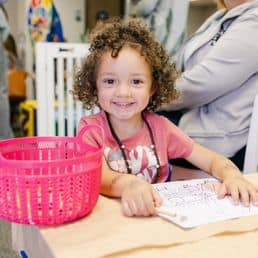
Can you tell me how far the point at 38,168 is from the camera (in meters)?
0.59

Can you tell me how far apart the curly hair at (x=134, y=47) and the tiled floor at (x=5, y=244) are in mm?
951

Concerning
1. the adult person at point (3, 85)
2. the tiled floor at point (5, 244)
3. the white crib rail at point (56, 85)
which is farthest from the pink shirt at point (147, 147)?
the adult person at point (3, 85)

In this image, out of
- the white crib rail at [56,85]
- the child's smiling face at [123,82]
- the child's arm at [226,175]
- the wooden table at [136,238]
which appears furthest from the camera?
the white crib rail at [56,85]

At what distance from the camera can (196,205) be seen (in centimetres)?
73

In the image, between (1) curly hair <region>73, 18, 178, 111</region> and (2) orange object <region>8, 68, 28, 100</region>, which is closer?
(1) curly hair <region>73, 18, 178, 111</region>

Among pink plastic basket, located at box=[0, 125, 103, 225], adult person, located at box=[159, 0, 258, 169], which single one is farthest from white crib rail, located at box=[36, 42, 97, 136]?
pink plastic basket, located at box=[0, 125, 103, 225]

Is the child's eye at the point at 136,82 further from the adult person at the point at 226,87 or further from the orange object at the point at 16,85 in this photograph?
the orange object at the point at 16,85

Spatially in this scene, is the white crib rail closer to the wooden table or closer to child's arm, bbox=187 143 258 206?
child's arm, bbox=187 143 258 206

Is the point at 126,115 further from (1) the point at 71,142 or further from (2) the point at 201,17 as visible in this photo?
(2) the point at 201,17

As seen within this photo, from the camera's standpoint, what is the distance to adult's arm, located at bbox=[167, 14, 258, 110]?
126cm

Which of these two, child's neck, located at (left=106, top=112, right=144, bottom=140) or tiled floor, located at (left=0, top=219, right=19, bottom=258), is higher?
child's neck, located at (left=106, top=112, right=144, bottom=140)

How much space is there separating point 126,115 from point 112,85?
0.08 m

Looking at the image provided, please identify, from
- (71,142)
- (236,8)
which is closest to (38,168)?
(71,142)

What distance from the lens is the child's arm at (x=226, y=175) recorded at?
779 millimetres
